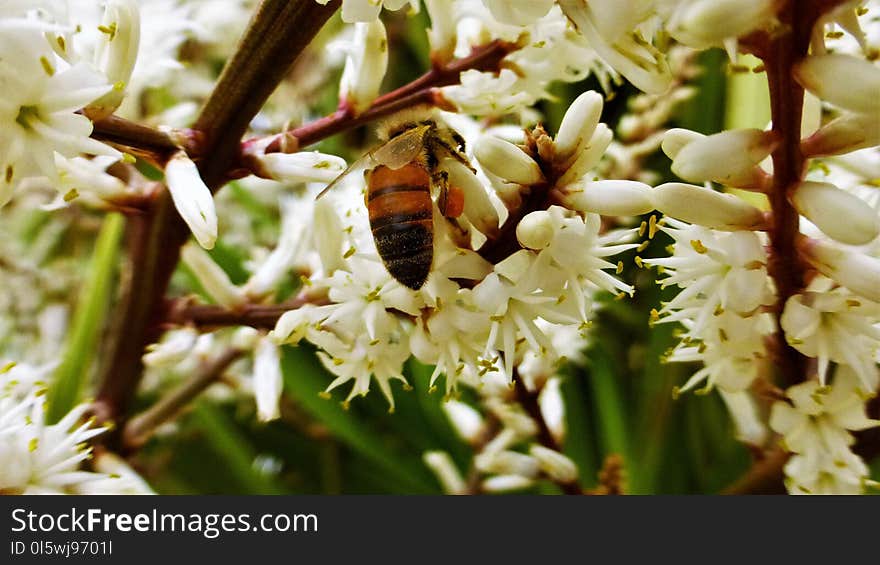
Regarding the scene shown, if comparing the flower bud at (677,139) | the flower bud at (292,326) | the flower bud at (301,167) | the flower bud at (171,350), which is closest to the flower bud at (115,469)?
the flower bud at (171,350)

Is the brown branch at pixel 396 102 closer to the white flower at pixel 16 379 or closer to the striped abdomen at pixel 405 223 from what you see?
the striped abdomen at pixel 405 223

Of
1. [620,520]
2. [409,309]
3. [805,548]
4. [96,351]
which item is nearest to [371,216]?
[409,309]

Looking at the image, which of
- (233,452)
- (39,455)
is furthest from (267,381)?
(233,452)

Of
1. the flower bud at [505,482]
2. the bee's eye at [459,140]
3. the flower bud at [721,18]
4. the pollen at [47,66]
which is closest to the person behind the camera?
the flower bud at [721,18]

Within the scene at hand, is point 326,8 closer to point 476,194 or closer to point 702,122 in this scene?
point 476,194

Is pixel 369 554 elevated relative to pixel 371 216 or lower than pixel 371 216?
lower

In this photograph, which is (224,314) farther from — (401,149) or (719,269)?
(719,269)
